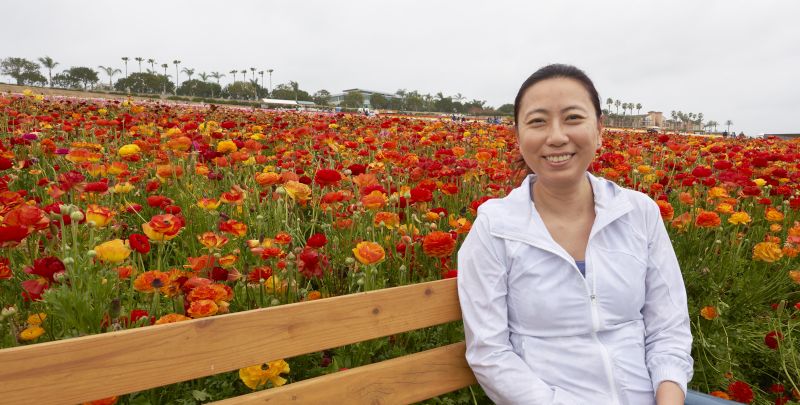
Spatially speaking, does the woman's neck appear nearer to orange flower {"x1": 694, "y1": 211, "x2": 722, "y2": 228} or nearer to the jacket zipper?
the jacket zipper

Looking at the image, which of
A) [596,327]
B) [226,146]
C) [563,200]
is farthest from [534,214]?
[226,146]

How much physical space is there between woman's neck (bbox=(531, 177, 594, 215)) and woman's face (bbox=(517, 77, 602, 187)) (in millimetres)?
83

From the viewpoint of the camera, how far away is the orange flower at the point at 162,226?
4.74 ft

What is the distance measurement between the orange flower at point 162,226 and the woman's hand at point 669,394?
52.1 inches

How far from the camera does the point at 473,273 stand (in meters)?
1.36

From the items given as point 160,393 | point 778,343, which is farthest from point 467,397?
point 778,343

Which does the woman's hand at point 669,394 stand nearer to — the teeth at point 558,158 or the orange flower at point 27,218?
the teeth at point 558,158

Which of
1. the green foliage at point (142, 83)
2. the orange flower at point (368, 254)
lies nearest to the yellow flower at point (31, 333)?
the orange flower at point (368, 254)

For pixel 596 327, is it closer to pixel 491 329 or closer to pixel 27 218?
pixel 491 329

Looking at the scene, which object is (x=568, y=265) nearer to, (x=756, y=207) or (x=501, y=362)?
(x=501, y=362)

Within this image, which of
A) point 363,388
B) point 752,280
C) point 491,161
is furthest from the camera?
point 491,161

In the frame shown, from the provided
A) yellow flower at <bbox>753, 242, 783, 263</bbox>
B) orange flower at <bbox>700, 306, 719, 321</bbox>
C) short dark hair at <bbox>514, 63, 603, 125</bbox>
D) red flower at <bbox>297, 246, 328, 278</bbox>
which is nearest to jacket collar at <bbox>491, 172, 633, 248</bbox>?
short dark hair at <bbox>514, 63, 603, 125</bbox>

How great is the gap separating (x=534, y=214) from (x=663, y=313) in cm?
43

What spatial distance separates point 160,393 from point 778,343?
2.02 metres
